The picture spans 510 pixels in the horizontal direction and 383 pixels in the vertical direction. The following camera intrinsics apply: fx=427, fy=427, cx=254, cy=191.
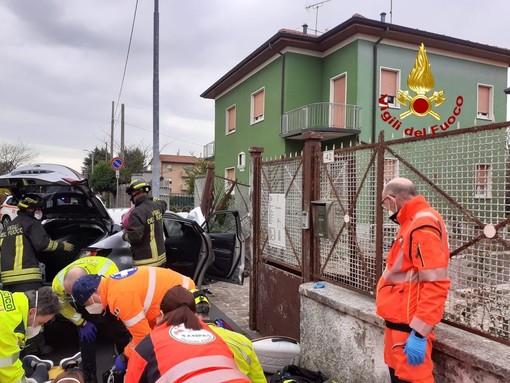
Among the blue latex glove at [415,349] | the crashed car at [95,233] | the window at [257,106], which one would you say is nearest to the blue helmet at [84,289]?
the crashed car at [95,233]

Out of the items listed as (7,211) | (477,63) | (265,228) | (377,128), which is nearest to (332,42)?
(377,128)

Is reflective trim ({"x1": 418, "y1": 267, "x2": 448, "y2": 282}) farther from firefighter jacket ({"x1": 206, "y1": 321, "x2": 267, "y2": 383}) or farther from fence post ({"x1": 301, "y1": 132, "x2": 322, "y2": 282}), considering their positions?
fence post ({"x1": 301, "y1": 132, "x2": 322, "y2": 282})

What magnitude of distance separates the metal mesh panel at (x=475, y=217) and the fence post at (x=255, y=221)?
8.38 feet

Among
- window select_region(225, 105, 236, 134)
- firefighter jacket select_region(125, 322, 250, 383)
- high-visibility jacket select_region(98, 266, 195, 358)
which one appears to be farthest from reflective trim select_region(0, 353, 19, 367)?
window select_region(225, 105, 236, 134)

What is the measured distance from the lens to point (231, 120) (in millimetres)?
22703

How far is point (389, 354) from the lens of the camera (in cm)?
259

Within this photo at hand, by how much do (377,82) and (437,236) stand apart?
1434cm

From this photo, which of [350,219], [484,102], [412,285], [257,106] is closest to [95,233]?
[350,219]

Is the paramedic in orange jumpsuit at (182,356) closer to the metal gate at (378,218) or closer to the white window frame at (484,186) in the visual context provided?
the metal gate at (378,218)

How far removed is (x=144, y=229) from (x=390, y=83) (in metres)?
13.5

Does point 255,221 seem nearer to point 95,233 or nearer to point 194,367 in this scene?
point 95,233

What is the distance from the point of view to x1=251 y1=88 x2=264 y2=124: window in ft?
62.7

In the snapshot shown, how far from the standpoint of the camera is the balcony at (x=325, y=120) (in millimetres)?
15430

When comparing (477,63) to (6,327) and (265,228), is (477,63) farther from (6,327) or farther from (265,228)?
(6,327)
